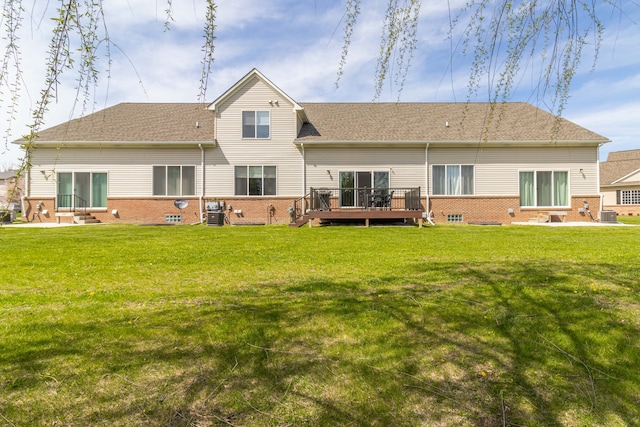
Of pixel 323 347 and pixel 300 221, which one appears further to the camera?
pixel 300 221

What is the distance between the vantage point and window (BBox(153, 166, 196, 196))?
54.7 feet

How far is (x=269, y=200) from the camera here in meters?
16.7

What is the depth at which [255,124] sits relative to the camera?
16.8 m

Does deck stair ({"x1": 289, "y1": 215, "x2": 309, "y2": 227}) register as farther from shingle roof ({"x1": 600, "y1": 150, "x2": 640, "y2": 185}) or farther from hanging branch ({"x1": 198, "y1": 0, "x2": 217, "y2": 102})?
shingle roof ({"x1": 600, "y1": 150, "x2": 640, "y2": 185})

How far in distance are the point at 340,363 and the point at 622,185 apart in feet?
126

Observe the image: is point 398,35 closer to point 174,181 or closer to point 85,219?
point 174,181

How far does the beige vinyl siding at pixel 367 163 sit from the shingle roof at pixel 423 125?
57cm

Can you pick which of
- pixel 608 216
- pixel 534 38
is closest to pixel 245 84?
pixel 534 38

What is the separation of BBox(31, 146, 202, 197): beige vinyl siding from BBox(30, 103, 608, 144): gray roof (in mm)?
581

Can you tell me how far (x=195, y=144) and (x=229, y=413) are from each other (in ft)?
51.5

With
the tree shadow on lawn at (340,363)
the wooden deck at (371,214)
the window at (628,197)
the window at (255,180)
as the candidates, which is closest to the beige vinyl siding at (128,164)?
the window at (255,180)

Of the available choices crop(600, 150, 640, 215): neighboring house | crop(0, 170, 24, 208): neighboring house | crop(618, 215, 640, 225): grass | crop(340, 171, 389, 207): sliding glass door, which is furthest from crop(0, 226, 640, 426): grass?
crop(600, 150, 640, 215): neighboring house

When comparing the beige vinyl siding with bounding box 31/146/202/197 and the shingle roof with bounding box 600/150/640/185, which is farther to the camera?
the shingle roof with bounding box 600/150/640/185

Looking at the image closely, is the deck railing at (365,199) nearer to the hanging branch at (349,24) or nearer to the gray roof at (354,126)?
the gray roof at (354,126)
